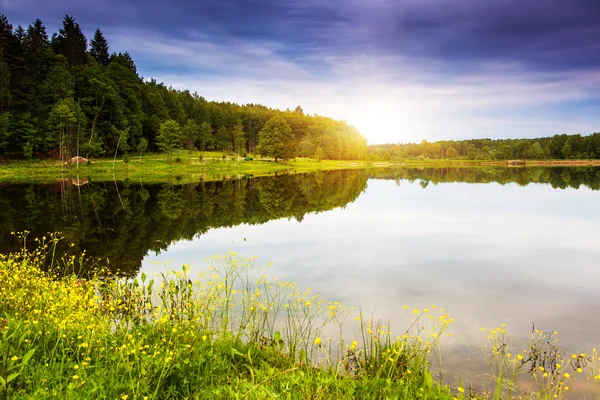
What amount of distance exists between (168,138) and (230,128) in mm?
83387

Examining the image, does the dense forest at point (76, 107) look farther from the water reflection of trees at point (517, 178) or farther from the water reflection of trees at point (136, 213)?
the water reflection of trees at point (517, 178)

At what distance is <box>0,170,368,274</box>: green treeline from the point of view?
22.3 metres

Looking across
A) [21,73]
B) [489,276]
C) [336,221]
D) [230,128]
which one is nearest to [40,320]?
[489,276]

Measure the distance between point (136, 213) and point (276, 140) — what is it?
82170mm

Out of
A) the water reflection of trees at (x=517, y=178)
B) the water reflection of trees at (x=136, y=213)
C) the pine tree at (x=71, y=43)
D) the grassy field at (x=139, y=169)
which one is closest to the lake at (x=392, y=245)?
the water reflection of trees at (x=136, y=213)

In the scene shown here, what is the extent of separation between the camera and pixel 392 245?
903 inches

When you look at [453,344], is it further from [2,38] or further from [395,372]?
[2,38]

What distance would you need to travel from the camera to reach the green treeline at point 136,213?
22344mm

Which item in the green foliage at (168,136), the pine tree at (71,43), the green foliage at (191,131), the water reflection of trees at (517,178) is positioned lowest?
the water reflection of trees at (517,178)

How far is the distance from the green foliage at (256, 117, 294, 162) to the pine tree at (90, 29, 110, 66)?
75.3 m

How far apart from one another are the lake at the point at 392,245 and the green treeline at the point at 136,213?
13 cm

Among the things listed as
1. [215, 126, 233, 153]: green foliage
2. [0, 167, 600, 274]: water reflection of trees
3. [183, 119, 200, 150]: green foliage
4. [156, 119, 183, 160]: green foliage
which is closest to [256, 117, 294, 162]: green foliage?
[183, 119, 200, 150]: green foliage

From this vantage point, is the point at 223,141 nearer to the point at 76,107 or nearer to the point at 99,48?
the point at 99,48

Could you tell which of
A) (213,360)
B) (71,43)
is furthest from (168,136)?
(213,360)
